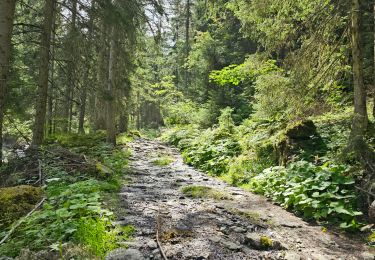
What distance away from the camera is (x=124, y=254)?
3.54 m

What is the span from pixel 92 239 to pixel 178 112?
20.7 metres

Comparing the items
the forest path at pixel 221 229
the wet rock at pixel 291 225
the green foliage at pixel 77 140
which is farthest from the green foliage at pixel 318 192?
the green foliage at pixel 77 140

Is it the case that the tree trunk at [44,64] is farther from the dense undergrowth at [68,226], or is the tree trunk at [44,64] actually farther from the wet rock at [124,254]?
the wet rock at [124,254]

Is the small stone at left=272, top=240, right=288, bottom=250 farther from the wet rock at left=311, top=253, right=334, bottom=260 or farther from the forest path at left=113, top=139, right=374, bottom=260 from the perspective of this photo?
the wet rock at left=311, top=253, right=334, bottom=260

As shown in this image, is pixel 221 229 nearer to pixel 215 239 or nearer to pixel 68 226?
pixel 215 239

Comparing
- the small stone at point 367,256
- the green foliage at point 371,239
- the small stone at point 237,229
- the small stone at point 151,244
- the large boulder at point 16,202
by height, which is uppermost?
the large boulder at point 16,202

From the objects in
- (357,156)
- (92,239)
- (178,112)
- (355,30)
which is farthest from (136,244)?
(178,112)

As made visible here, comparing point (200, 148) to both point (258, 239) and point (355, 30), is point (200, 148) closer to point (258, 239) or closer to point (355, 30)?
point (355, 30)

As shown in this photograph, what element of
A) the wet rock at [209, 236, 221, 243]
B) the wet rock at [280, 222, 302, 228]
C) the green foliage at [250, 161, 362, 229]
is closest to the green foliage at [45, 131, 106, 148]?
the green foliage at [250, 161, 362, 229]

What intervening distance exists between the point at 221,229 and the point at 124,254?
1.72m

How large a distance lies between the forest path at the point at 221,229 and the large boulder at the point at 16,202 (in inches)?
54.6

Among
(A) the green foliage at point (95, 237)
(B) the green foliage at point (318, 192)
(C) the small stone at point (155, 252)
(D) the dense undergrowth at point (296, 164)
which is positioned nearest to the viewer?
(A) the green foliage at point (95, 237)

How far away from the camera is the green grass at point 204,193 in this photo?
A: 682 centimetres

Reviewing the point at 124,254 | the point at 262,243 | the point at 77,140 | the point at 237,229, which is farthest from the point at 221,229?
the point at 77,140
